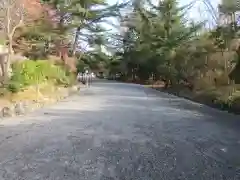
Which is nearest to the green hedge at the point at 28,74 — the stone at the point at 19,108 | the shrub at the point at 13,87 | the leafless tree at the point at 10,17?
the shrub at the point at 13,87

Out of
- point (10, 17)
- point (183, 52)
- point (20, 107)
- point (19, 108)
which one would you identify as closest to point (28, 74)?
point (10, 17)

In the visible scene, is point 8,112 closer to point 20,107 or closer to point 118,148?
point 20,107

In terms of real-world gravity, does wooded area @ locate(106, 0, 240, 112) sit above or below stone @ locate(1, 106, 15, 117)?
above

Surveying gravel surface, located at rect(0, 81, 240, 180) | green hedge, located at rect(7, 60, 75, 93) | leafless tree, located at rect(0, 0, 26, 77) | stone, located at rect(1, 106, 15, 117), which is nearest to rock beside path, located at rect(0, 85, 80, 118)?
stone, located at rect(1, 106, 15, 117)

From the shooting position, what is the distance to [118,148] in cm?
723

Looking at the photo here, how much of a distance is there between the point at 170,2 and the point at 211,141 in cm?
3000

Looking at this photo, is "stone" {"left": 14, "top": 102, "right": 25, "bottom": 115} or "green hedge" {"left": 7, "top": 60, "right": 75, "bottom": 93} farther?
"green hedge" {"left": 7, "top": 60, "right": 75, "bottom": 93}

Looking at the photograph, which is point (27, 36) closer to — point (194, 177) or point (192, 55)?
point (192, 55)

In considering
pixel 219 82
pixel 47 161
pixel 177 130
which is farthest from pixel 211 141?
pixel 219 82

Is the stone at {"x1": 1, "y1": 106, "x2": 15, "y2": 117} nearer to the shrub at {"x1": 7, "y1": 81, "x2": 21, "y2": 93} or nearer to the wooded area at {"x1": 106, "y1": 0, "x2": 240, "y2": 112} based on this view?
the shrub at {"x1": 7, "y1": 81, "x2": 21, "y2": 93}

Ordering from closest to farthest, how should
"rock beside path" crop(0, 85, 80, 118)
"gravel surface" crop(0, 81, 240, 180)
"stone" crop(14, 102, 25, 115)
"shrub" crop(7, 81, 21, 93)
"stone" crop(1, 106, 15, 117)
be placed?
"gravel surface" crop(0, 81, 240, 180), "stone" crop(1, 106, 15, 117), "rock beside path" crop(0, 85, 80, 118), "stone" crop(14, 102, 25, 115), "shrub" crop(7, 81, 21, 93)

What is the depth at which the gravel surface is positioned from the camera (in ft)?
18.1

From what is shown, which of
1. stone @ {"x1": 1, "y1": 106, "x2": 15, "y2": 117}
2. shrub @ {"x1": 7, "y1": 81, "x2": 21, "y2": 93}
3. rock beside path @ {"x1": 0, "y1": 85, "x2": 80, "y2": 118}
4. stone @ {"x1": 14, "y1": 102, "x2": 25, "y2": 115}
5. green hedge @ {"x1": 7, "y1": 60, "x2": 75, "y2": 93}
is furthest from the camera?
green hedge @ {"x1": 7, "y1": 60, "x2": 75, "y2": 93}

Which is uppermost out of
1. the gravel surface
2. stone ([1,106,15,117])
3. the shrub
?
the shrub
